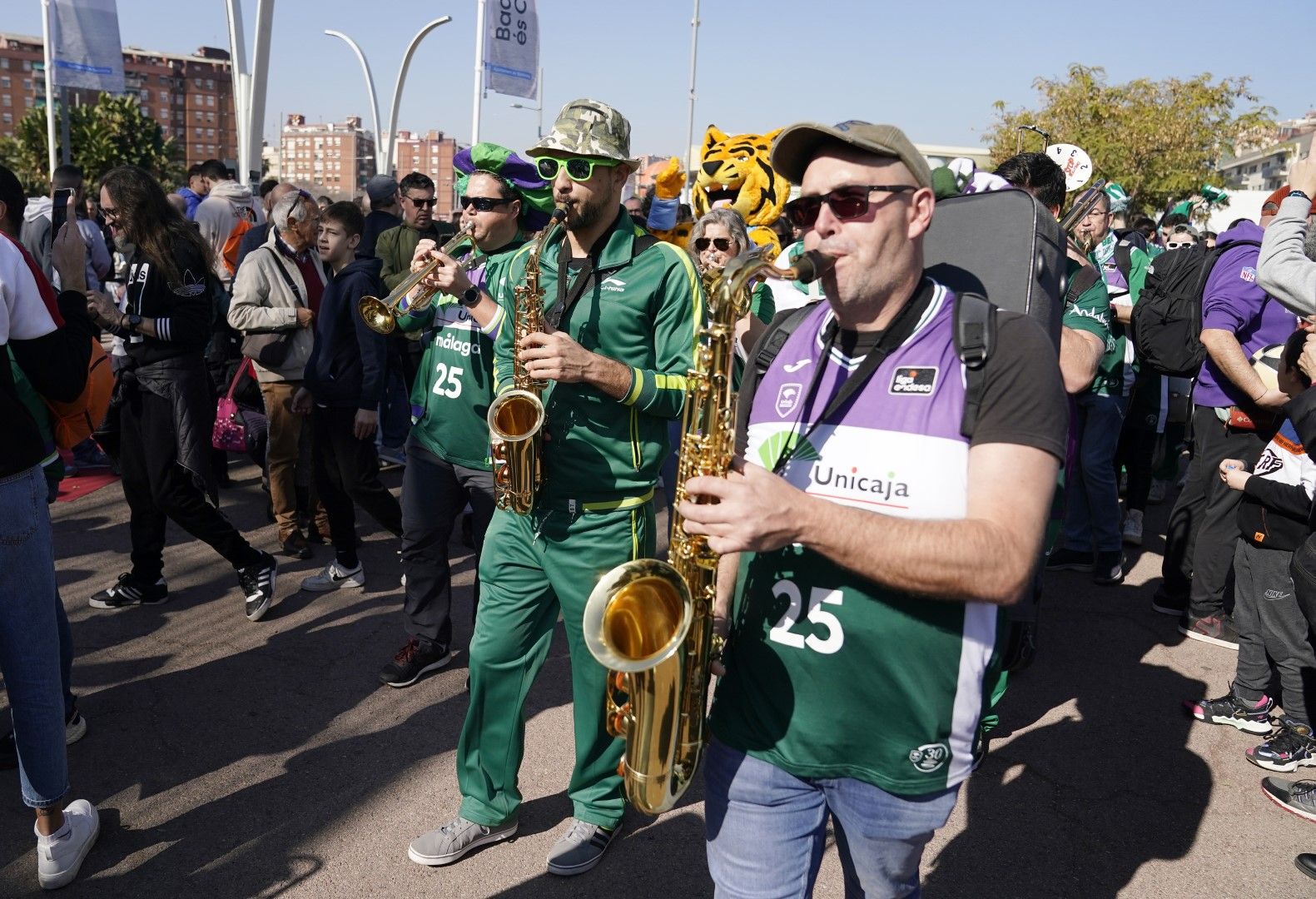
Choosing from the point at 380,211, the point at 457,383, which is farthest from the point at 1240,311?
the point at 380,211

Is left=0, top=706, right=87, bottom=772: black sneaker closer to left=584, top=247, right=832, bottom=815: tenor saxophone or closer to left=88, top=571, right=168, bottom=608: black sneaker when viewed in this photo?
left=88, top=571, right=168, bottom=608: black sneaker

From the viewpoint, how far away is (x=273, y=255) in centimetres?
591

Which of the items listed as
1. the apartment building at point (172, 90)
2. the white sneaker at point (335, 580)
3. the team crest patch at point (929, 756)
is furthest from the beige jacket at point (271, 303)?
the apartment building at point (172, 90)

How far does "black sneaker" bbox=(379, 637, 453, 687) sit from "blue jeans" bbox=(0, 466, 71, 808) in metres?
1.58

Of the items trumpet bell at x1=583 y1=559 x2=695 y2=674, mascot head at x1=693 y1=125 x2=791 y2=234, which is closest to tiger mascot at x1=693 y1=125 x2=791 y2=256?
mascot head at x1=693 y1=125 x2=791 y2=234

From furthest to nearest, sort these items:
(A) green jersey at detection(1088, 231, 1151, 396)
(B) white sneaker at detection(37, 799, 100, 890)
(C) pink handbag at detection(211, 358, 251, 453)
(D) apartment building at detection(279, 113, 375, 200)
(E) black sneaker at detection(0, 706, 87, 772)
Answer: (D) apartment building at detection(279, 113, 375, 200) → (C) pink handbag at detection(211, 358, 251, 453) → (A) green jersey at detection(1088, 231, 1151, 396) → (E) black sneaker at detection(0, 706, 87, 772) → (B) white sneaker at detection(37, 799, 100, 890)

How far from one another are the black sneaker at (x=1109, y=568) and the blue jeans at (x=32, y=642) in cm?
582

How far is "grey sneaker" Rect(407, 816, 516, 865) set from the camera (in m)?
3.24

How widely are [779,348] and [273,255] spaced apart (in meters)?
4.66

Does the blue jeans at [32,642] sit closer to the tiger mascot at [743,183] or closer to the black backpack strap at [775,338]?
the black backpack strap at [775,338]

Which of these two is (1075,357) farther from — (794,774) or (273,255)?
(273,255)

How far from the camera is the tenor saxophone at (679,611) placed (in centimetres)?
197

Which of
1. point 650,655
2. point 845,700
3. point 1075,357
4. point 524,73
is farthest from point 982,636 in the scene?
point 524,73

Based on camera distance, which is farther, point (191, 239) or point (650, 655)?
point (191, 239)
